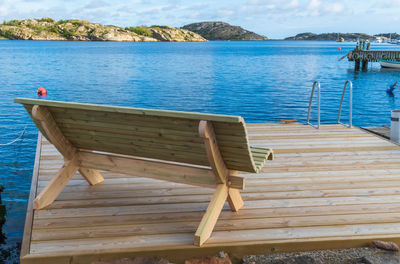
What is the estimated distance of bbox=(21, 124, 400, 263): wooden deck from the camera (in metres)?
3.05

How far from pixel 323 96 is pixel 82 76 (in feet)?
67.6

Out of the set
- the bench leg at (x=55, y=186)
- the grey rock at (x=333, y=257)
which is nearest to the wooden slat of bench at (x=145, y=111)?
the bench leg at (x=55, y=186)

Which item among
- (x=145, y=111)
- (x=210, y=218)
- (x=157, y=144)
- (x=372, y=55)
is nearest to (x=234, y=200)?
(x=210, y=218)

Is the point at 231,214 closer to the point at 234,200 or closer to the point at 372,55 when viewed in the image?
the point at 234,200

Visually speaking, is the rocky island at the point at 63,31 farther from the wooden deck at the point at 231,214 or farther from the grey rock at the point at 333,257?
the grey rock at the point at 333,257

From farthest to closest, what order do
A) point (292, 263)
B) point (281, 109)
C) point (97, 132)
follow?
point (281, 109), point (97, 132), point (292, 263)

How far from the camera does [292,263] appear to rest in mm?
2910

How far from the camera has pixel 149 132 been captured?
320cm

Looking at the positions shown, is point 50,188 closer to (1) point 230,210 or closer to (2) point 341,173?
(1) point 230,210

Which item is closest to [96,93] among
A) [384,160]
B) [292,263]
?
[384,160]

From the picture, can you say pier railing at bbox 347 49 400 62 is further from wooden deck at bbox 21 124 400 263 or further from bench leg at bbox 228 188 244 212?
bench leg at bbox 228 188 244 212

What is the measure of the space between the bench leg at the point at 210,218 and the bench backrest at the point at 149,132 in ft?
0.71

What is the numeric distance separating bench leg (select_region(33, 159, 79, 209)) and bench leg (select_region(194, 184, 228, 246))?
4.74 feet

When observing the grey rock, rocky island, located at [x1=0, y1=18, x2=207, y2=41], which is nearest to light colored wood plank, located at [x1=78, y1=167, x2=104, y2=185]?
the grey rock
